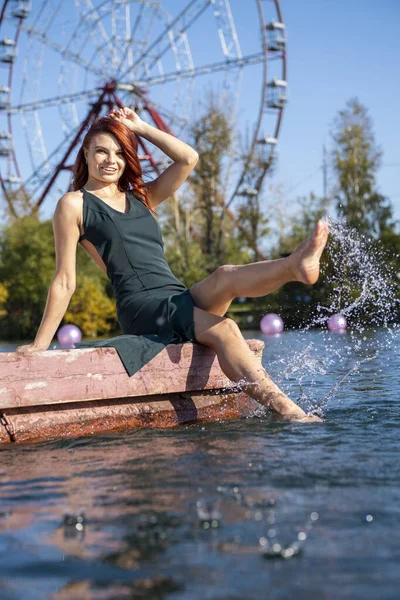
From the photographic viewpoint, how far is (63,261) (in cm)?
401

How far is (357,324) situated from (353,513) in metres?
15.1

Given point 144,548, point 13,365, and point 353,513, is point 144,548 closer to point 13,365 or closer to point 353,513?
point 353,513

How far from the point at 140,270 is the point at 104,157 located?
621mm

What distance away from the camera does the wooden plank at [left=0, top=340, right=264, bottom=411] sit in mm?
3504

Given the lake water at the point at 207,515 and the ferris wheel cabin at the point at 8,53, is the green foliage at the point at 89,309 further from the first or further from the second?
the lake water at the point at 207,515

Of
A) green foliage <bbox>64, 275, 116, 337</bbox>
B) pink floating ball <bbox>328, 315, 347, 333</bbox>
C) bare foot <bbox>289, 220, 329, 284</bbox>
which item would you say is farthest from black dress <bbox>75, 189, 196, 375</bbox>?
green foliage <bbox>64, 275, 116, 337</bbox>

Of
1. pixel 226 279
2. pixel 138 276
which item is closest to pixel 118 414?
pixel 138 276

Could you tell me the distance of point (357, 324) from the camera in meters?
17.0

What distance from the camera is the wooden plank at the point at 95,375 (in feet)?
11.5

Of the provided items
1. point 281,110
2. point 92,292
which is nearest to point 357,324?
point 92,292

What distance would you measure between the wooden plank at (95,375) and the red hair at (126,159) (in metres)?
0.92

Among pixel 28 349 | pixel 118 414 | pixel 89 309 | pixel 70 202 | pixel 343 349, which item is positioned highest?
pixel 70 202

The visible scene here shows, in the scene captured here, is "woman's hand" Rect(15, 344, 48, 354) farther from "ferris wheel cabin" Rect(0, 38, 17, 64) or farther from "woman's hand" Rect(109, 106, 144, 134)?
"ferris wheel cabin" Rect(0, 38, 17, 64)

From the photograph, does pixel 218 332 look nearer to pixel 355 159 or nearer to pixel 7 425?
pixel 7 425
